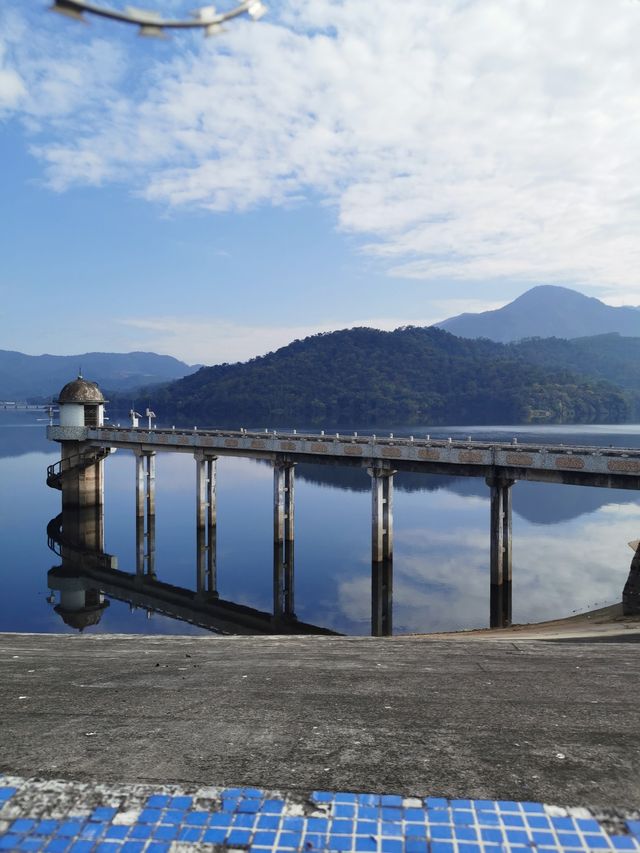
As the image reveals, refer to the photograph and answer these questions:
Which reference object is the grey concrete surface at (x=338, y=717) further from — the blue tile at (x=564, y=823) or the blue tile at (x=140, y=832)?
the blue tile at (x=140, y=832)

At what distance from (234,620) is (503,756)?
99.1 ft

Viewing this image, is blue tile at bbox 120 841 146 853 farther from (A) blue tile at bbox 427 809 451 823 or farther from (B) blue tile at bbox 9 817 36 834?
(A) blue tile at bbox 427 809 451 823

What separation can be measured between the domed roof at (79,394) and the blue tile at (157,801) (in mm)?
59245

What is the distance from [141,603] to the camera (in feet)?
131

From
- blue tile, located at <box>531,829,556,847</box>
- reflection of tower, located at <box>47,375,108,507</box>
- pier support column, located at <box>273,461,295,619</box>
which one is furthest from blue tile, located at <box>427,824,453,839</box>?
reflection of tower, located at <box>47,375,108,507</box>

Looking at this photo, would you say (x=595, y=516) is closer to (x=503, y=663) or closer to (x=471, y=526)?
(x=471, y=526)

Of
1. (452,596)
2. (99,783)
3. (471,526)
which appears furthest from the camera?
(471,526)

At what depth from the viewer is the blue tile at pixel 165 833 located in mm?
5895

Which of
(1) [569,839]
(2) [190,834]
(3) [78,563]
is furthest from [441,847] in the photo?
(3) [78,563]

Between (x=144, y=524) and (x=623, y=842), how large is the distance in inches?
2162

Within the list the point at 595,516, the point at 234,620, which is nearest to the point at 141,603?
the point at 234,620

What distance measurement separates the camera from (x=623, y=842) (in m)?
5.80

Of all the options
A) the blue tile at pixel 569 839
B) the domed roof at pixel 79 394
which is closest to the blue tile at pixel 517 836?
the blue tile at pixel 569 839

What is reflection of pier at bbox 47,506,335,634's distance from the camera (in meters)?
35.6
